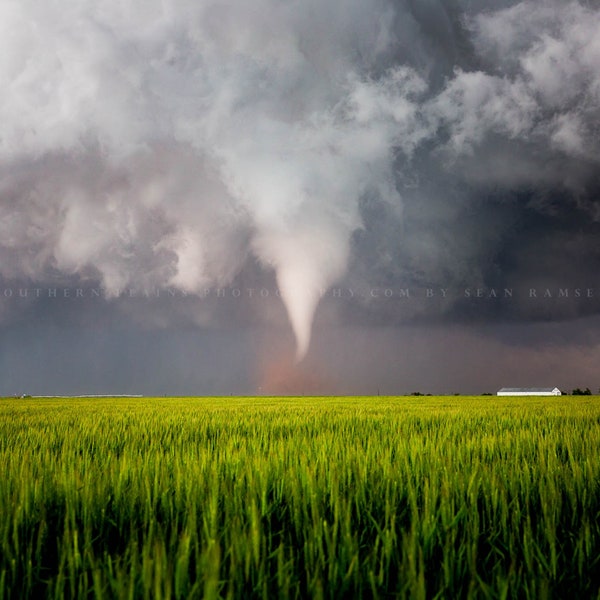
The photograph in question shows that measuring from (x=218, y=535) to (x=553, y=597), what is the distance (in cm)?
114

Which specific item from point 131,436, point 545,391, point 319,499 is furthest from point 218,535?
point 545,391

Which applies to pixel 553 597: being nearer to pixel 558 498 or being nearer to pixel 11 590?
pixel 558 498

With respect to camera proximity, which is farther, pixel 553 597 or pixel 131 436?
pixel 131 436

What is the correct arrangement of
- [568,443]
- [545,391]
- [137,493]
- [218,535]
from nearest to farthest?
1. [218,535]
2. [137,493]
3. [568,443]
4. [545,391]

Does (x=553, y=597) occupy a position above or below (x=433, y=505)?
below

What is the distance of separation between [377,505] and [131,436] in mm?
4992

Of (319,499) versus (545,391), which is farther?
(545,391)

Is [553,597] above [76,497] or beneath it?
beneath

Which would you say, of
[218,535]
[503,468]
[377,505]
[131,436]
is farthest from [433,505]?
[131,436]

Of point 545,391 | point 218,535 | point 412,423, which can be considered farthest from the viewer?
point 545,391

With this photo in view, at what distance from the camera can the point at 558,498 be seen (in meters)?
2.47

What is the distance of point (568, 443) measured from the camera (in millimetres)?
5059

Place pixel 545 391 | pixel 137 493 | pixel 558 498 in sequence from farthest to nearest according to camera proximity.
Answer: pixel 545 391 → pixel 137 493 → pixel 558 498

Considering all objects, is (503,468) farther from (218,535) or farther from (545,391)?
(545,391)
